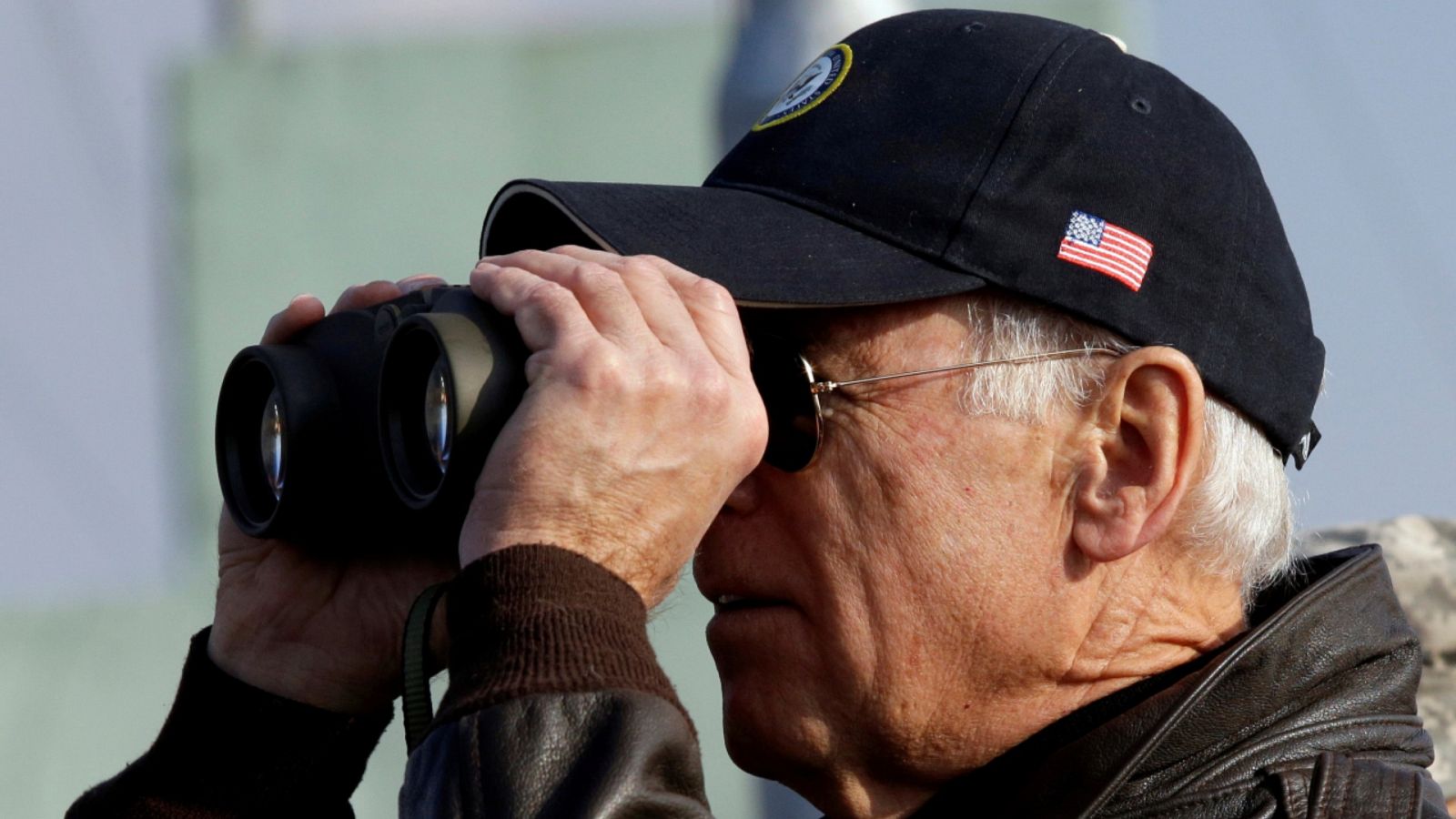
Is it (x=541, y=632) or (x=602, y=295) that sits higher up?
(x=602, y=295)

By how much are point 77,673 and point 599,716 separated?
495 centimetres

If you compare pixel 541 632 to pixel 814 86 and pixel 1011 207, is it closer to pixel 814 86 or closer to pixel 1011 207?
pixel 1011 207

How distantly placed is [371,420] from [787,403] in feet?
1.35

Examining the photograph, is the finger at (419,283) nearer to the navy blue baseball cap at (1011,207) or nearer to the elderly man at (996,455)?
the elderly man at (996,455)

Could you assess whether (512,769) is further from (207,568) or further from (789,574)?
(207,568)

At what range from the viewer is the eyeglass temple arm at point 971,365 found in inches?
67.1

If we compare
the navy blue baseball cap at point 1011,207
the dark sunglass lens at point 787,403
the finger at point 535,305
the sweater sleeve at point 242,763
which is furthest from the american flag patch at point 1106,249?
the sweater sleeve at point 242,763

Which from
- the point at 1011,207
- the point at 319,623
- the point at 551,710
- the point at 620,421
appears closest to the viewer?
the point at 551,710

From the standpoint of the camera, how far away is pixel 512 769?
50.7 inches

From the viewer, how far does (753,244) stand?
169 centimetres

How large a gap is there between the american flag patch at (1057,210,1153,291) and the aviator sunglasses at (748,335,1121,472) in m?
0.08

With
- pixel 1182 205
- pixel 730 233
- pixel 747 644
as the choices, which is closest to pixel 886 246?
pixel 730 233

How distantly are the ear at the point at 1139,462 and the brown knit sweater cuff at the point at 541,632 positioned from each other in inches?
21.2

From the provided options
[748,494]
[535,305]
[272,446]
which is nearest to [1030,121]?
[748,494]
